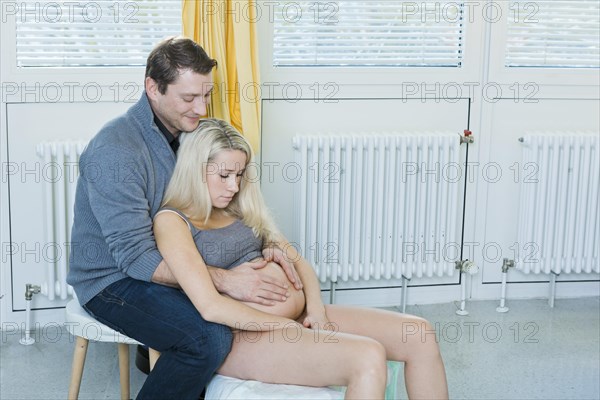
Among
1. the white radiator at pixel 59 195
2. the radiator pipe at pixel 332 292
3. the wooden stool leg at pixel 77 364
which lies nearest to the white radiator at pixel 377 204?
the radiator pipe at pixel 332 292

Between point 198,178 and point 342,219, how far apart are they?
123cm

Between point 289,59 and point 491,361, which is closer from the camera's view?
point 491,361

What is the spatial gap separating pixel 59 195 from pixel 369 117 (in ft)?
3.89

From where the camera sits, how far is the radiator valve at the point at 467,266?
11.5ft

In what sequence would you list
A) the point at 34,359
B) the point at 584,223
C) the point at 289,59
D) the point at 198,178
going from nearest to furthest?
the point at 198,178
the point at 34,359
the point at 289,59
the point at 584,223

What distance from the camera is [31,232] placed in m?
3.16

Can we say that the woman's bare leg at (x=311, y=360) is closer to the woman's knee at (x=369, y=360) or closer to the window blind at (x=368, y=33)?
the woman's knee at (x=369, y=360)

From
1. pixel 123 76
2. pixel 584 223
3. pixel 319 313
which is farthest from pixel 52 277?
pixel 584 223

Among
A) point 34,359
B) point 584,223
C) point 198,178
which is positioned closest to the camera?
point 198,178

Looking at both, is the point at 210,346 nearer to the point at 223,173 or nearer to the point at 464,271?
the point at 223,173

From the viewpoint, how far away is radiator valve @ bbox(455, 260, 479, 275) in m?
3.50

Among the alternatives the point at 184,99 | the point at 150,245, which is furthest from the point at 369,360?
the point at 184,99

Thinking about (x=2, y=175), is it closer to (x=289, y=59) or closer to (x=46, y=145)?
(x=46, y=145)

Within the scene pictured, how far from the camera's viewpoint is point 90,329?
223 centimetres
